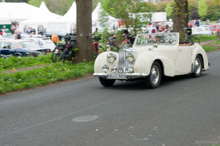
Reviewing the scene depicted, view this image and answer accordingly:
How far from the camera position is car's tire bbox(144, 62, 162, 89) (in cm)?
891

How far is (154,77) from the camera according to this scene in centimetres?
918

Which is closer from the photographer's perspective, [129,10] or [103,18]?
[103,18]

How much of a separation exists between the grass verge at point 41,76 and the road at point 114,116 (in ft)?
2.02

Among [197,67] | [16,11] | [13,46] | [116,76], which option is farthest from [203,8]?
[116,76]

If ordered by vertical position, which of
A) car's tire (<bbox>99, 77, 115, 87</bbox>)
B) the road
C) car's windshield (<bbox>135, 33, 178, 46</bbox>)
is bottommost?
the road

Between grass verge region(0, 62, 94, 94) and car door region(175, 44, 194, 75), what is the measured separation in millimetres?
3730

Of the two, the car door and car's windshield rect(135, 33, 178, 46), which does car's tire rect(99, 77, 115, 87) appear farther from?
the car door

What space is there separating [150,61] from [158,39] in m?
2.09

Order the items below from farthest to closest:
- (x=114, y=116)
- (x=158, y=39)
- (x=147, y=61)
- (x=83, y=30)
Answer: (x=83, y=30) < (x=158, y=39) < (x=147, y=61) < (x=114, y=116)

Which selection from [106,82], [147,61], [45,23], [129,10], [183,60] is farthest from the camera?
[45,23]

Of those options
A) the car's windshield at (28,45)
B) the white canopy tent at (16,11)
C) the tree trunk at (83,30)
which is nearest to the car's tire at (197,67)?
the tree trunk at (83,30)

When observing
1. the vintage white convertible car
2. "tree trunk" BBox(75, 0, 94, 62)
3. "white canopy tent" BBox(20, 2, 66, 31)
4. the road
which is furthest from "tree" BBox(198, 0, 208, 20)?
the road

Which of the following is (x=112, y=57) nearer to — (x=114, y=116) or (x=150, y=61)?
(x=150, y=61)

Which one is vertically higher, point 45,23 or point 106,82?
point 45,23
